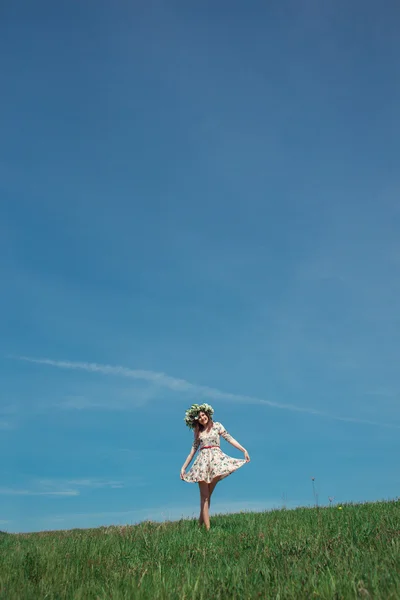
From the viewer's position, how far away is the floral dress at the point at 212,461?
1275 cm

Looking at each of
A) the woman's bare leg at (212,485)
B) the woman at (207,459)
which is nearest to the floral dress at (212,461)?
Result: the woman at (207,459)

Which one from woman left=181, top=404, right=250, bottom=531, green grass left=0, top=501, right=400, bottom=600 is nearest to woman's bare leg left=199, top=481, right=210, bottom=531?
woman left=181, top=404, right=250, bottom=531

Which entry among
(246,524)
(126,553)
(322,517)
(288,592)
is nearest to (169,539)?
(126,553)

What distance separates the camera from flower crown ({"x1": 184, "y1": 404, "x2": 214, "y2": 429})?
13.7 metres

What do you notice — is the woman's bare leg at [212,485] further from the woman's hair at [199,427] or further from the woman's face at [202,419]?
the woman's face at [202,419]

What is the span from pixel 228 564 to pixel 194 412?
6647 mm

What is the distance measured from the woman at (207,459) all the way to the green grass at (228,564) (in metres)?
1.20

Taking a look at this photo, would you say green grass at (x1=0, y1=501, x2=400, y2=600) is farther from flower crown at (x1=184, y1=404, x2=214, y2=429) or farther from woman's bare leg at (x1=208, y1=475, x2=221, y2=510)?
flower crown at (x1=184, y1=404, x2=214, y2=429)

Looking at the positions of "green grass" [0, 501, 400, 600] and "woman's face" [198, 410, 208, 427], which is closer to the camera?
"green grass" [0, 501, 400, 600]

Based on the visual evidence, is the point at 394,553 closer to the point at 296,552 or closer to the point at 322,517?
the point at 296,552

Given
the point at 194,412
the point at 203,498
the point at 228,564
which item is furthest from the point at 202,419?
the point at 228,564

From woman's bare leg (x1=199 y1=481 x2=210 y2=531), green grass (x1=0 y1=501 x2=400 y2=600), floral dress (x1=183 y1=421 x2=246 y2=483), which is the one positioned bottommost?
green grass (x1=0 y1=501 x2=400 y2=600)

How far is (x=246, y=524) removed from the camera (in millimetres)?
12352

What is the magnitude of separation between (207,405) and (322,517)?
12.3ft
